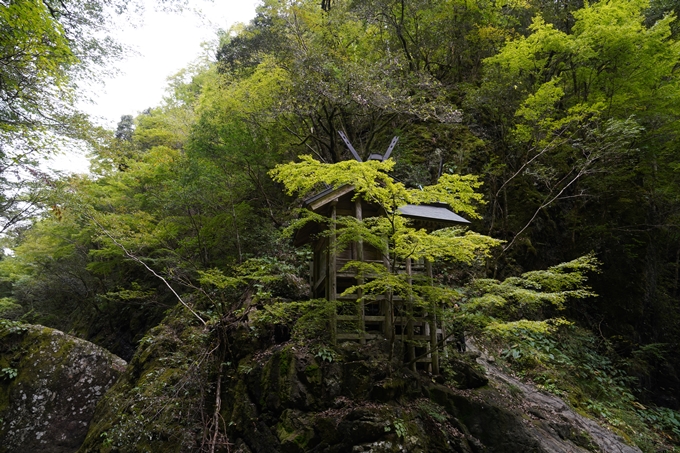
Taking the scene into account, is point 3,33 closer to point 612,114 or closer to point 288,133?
point 288,133

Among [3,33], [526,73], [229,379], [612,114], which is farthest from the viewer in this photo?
[526,73]

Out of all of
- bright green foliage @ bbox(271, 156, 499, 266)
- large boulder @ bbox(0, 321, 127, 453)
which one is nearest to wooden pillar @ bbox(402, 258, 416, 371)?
bright green foliage @ bbox(271, 156, 499, 266)

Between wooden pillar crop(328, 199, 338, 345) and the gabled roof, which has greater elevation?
the gabled roof

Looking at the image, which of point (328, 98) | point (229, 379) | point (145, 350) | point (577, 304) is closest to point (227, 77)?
point (328, 98)

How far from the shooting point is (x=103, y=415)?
26.9ft

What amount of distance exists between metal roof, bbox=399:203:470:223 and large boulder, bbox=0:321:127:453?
341 inches

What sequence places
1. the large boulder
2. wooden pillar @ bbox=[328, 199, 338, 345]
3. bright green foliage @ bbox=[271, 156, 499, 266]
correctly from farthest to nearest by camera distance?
the large boulder → wooden pillar @ bbox=[328, 199, 338, 345] → bright green foliage @ bbox=[271, 156, 499, 266]

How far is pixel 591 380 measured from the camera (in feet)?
29.1

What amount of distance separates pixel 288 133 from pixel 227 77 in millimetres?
3834

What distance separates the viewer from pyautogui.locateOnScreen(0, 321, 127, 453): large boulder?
8.23 meters

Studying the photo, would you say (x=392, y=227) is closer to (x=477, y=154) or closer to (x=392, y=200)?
(x=392, y=200)

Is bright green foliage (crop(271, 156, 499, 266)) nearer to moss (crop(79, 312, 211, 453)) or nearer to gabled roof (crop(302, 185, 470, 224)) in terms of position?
gabled roof (crop(302, 185, 470, 224))

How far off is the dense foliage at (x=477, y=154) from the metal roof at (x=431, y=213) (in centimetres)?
258

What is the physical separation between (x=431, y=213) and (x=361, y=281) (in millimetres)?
1905
